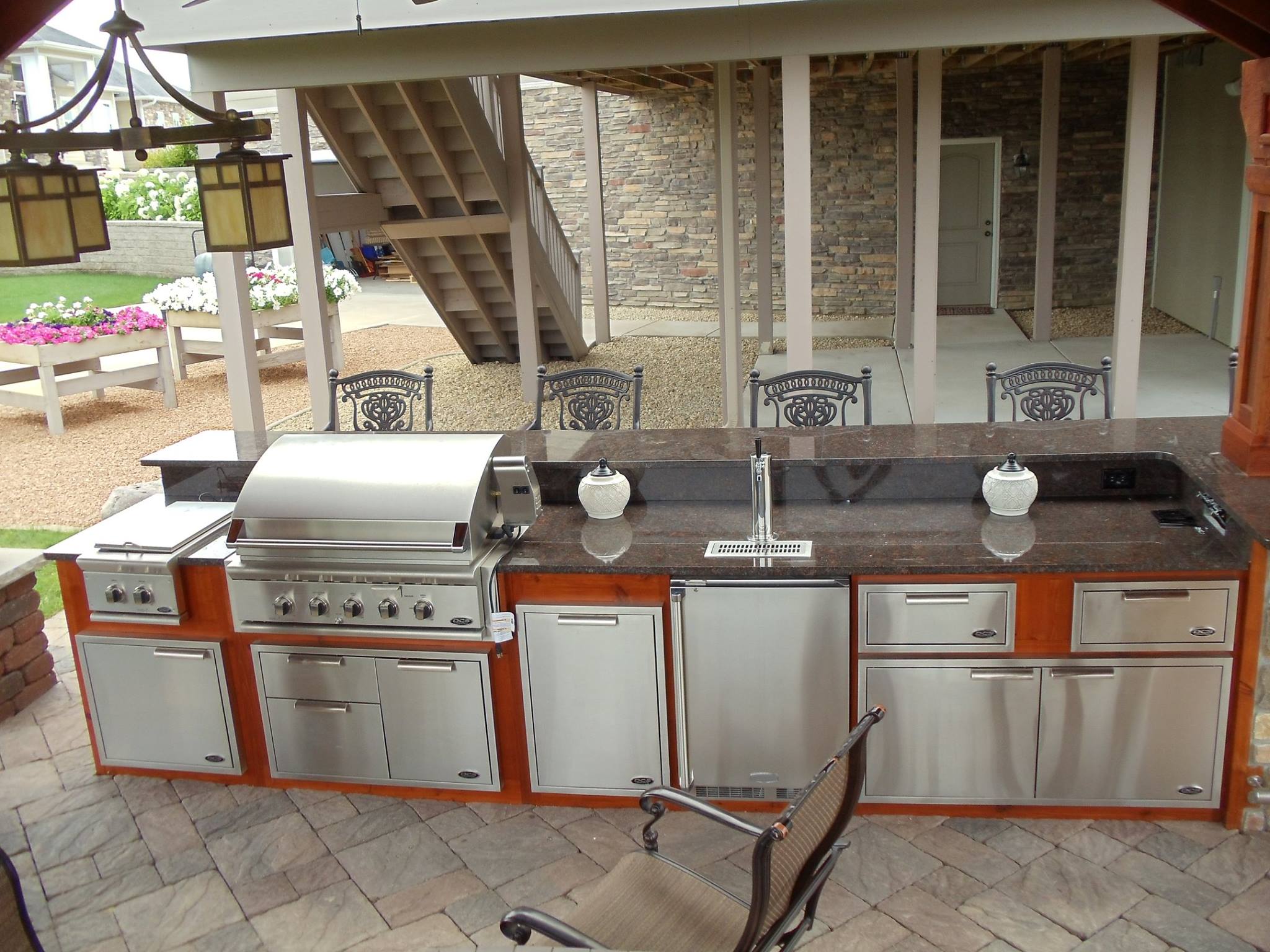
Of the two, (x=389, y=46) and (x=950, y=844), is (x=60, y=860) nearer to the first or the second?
(x=950, y=844)

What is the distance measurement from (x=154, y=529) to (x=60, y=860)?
1.23 metres

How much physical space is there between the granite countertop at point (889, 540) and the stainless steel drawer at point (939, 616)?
0.21ft

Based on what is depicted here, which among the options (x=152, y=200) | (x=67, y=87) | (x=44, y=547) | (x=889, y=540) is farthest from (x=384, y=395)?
(x=67, y=87)

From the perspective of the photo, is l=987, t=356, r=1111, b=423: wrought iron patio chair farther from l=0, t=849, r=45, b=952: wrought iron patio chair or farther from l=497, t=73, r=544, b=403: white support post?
l=497, t=73, r=544, b=403: white support post

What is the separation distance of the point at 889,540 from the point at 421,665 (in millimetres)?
1702

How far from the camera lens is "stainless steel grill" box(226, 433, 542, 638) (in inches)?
155

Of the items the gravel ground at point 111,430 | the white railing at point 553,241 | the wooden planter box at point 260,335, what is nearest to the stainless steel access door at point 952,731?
the gravel ground at point 111,430

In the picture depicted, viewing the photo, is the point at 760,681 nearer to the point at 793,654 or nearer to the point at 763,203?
the point at 793,654

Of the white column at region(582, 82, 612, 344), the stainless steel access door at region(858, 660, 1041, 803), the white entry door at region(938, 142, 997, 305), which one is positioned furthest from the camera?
the white entry door at region(938, 142, 997, 305)

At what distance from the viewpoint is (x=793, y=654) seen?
3.84 metres

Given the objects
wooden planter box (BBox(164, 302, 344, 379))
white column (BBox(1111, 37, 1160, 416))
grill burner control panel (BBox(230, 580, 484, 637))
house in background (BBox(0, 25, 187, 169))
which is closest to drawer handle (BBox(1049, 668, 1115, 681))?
grill burner control panel (BBox(230, 580, 484, 637))

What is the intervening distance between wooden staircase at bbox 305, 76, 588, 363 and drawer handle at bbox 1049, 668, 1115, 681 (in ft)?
19.3

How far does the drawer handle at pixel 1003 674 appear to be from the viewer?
377 centimetres

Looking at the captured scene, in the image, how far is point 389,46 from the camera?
21.8ft
